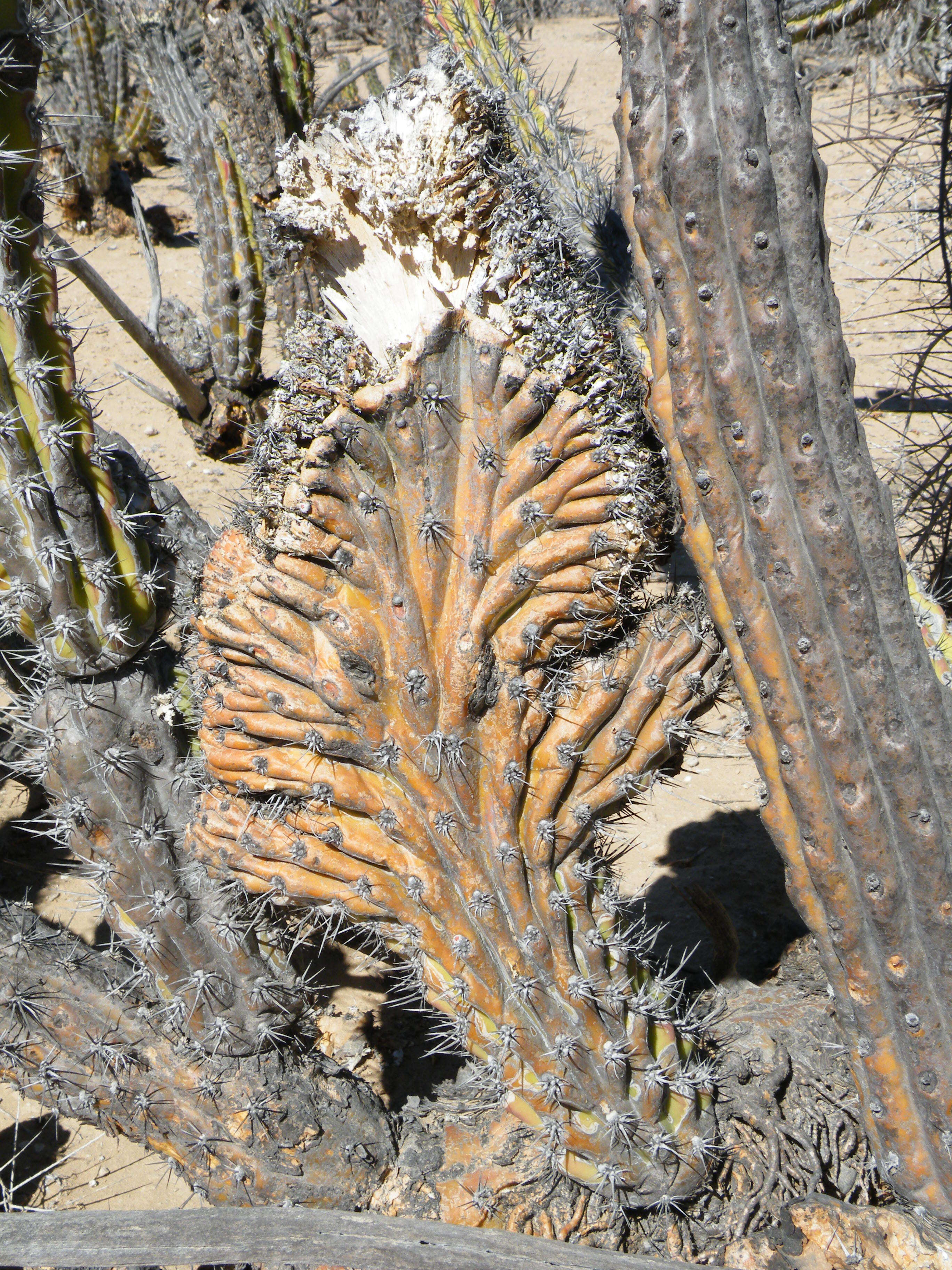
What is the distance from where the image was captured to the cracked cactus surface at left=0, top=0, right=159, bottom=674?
1725 millimetres

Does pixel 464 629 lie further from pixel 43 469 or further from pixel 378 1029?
pixel 378 1029

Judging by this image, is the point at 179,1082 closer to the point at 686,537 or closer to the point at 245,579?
the point at 245,579

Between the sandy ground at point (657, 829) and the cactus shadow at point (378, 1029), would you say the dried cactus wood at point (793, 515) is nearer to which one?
the sandy ground at point (657, 829)

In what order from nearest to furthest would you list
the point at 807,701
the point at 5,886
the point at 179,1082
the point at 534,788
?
the point at 807,701 < the point at 534,788 < the point at 179,1082 < the point at 5,886

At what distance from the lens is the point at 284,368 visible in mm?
1648

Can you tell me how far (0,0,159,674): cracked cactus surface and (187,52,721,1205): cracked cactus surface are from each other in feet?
0.97

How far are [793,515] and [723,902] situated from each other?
7.80 feet

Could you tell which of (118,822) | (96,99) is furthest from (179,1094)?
(96,99)

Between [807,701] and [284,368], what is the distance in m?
1.08

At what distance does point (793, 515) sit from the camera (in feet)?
4.86

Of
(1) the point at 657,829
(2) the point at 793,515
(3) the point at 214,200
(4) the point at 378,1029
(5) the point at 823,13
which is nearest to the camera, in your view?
(2) the point at 793,515

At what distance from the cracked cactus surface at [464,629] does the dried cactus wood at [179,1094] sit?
551 millimetres

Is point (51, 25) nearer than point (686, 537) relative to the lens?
No

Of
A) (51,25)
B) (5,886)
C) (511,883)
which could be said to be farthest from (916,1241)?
(5,886)
